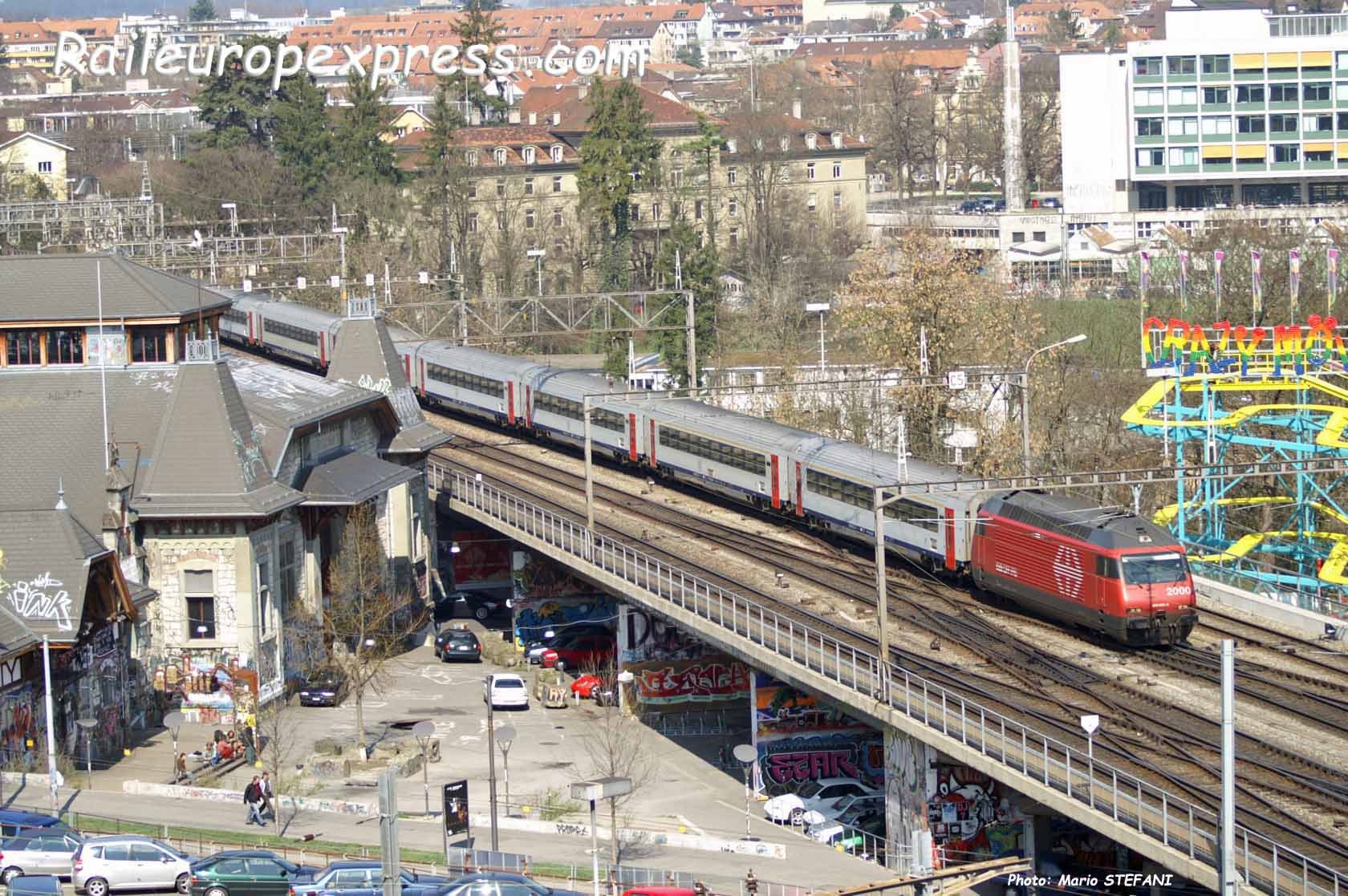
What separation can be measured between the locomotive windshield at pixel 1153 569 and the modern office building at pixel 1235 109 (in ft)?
316

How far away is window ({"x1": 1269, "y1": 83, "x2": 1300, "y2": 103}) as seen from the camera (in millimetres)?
135500

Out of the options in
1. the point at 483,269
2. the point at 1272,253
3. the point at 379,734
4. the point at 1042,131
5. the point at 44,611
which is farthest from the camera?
the point at 1042,131

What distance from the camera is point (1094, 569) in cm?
4488

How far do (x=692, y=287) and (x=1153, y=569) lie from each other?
55.3 meters

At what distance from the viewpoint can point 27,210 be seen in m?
101

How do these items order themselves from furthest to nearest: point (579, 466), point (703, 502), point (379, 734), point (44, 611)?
point (579, 466), point (703, 502), point (379, 734), point (44, 611)

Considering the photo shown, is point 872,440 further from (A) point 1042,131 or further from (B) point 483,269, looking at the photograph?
(A) point 1042,131

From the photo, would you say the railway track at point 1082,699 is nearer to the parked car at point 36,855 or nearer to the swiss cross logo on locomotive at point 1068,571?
the swiss cross logo on locomotive at point 1068,571

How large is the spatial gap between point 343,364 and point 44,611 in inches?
852

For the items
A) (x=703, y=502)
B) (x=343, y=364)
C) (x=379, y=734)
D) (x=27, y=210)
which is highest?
(x=27, y=210)

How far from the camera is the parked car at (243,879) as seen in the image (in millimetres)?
37219

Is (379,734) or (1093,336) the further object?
(1093,336)

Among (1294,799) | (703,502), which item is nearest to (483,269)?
(703,502)

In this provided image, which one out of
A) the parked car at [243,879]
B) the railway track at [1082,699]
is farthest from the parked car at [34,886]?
the railway track at [1082,699]
